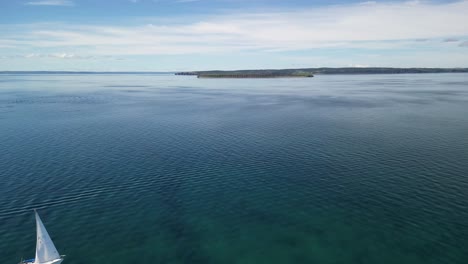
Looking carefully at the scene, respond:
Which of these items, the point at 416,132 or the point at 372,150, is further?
the point at 416,132

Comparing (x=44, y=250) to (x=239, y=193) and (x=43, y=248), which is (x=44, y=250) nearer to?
→ (x=43, y=248)

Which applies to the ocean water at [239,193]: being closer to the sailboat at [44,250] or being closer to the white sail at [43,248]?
the sailboat at [44,250]

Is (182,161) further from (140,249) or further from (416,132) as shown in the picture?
(416,132)

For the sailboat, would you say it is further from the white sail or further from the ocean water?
the ocean water

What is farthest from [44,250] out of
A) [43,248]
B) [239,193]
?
[239,193]

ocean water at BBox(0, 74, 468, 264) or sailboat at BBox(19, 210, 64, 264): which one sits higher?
sailboat at BBox(19, 210, 64, 264)

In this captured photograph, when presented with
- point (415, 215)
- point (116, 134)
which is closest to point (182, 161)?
point (116, 134)

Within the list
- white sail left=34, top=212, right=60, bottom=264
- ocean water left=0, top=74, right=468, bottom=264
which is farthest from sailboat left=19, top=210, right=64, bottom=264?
ocean water left=0, top=74, right=468, bottom=264

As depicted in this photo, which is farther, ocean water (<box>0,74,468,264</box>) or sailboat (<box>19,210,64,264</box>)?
ocean water (<box>0,74,468,264</box>)

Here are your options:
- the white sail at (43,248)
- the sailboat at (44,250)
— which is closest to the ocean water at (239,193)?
the sailboat at (44,250)
